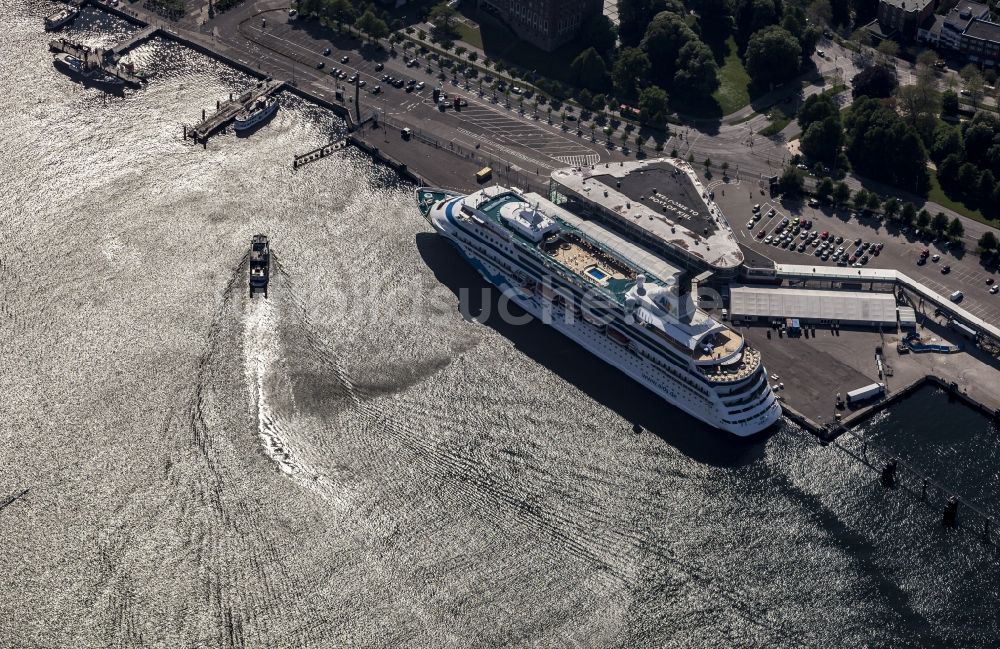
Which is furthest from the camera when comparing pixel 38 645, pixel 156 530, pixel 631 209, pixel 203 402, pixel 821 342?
pixel 631 209

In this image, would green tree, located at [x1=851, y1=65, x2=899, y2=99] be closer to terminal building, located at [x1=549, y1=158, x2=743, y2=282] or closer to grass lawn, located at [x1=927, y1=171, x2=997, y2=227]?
grass lawn, located at [x1=927, y1=171, x2=997, y2=227]

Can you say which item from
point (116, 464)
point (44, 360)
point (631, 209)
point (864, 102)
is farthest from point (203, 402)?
point (864, 102)

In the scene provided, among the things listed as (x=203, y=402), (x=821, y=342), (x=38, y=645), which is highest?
(x=821, y=342)

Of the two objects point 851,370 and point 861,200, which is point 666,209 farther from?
point 851,370

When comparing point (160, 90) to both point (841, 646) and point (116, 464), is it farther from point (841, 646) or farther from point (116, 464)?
point (841, 646)

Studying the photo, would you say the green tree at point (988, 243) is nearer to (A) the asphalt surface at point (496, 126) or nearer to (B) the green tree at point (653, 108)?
(B) the green tree at point (653, 108)

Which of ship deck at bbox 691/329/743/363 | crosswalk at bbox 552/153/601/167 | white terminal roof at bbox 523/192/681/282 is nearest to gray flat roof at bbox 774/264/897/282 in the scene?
white terminal roof at bbox 523/192/681/282
